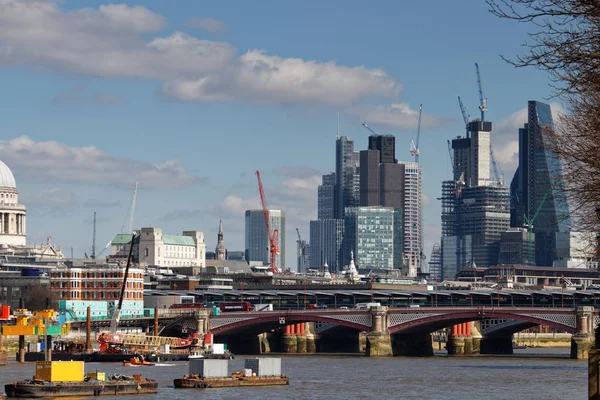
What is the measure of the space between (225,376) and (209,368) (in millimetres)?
1233

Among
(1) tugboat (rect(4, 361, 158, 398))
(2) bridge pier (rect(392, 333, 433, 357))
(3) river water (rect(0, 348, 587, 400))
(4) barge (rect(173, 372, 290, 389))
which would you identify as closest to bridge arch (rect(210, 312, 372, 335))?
(2) bridge pier (rect(392, 333, 433, 357))

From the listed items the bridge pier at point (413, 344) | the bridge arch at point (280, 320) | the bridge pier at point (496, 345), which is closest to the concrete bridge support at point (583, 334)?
the bridge pier at point (413, 344)

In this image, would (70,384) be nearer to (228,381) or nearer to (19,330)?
(228,381)

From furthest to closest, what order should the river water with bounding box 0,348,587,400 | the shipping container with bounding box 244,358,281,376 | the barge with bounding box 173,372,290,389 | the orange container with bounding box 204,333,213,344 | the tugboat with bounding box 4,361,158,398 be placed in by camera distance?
the orange container with bounding box 204,333,213,344 < the shipping container with bounding box 244,358,281,376 < the barge with bounding box 173,372,290,389 < the river water with bounding box 0,348,587,400 < the tugboat with bounding box 4,361,158,398

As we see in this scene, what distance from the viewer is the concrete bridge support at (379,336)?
16025 cm

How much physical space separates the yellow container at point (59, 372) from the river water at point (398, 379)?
4.07 metres

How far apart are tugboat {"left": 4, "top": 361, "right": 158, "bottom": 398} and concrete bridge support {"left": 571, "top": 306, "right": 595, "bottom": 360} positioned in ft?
235

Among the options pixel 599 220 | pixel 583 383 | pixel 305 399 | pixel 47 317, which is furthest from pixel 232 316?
pixel 599 220

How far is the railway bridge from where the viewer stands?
157 metres

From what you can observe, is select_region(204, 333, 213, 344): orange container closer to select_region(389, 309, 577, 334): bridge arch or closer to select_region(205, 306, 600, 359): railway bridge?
select_region(205, 306, 600, 359): railway bridge

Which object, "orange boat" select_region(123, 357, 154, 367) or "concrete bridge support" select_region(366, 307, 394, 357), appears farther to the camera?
"concrete bridge support" select_region(366, 307, 394, 357)

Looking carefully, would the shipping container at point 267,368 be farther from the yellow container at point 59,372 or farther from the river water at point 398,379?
the yellow container at point 59,372

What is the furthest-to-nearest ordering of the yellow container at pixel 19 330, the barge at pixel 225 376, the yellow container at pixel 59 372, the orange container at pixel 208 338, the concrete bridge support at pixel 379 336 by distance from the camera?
the concrete bridge support at pixel 379 336
the orange container at pixel 208 338
the yellow container at pixel 19 330
the barge at pixel 225 376
the yellow container at pixel 59 372

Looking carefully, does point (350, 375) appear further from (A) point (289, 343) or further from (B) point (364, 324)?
(A) point (289, 343)
